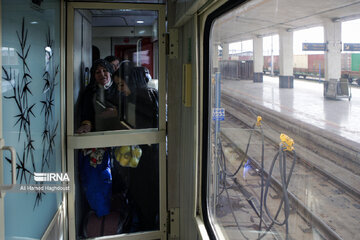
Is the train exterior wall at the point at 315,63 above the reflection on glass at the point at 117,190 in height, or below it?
above

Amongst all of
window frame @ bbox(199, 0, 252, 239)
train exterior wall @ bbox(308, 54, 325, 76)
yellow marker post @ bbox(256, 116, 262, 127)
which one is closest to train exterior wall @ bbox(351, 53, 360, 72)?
train exterior wall @ bbox(308, 54, 325, 76)

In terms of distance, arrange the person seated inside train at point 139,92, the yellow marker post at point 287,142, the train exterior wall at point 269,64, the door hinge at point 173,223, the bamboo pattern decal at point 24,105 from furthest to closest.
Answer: the door hinge at point 173,223 → the person seated inside train at point 139,92 → the bamboo pattern decal at point 24,105 → the train exterior wall at point 269,64 → the yellow marker post at point 287,142

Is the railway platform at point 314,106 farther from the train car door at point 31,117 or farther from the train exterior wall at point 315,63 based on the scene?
the train car door at point 31,117

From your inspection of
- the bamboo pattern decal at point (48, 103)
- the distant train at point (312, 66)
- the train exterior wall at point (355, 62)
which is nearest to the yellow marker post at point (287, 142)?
the distant train at point (312, 66)

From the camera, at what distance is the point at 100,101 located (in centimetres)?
262

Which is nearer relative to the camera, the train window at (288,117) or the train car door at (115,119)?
the train window at (288,117)

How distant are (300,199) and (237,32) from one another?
97 centimetres

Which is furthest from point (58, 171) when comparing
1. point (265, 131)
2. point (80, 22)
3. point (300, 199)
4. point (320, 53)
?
point (320, 53)

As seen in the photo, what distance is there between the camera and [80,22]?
249 centimetres

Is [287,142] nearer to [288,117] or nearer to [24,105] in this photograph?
[288,117]

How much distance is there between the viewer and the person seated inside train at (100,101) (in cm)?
259

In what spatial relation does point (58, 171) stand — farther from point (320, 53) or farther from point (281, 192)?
point (320, 53)

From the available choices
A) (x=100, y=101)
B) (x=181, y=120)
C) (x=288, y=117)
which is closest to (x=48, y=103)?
(x=100, y=101)

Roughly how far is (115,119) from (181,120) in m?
0.54
